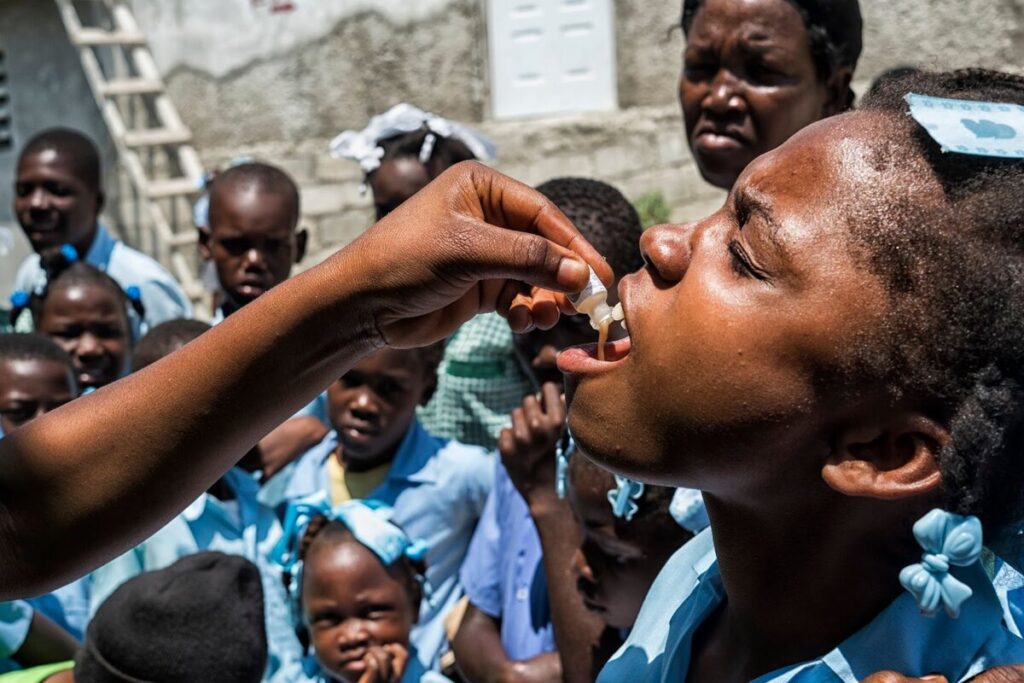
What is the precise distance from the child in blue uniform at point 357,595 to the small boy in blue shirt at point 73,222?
2330 mm

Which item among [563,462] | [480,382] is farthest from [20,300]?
[563,462]

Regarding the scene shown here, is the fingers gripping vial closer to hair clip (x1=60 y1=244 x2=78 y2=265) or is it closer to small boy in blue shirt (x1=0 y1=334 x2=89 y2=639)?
small boy in blue shirt (x1=0 y1=334 x2=89 y2=639)

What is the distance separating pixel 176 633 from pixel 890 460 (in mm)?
1591

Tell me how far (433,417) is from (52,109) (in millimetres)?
6002

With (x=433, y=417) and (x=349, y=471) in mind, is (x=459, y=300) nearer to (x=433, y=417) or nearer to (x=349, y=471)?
(x=349, y=471)

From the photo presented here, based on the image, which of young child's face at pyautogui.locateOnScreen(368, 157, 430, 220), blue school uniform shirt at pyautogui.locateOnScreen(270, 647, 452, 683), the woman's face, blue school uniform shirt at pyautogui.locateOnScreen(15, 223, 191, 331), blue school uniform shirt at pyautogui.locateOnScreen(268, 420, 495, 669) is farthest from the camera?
blue school uniform shirt at pyautogui.locateOnScreen(15, 223, 191, 331)

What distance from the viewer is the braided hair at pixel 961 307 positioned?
63.9 inches

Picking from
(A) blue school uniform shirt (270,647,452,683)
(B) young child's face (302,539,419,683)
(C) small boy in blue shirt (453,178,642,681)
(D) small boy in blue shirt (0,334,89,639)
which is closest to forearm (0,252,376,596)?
(C) small boy in blue shirt (453,178,642,681)

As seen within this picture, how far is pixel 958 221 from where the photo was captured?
5.40 feet

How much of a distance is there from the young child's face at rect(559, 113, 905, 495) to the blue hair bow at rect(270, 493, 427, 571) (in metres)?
1.56

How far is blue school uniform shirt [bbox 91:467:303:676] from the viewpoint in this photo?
11.9 feet

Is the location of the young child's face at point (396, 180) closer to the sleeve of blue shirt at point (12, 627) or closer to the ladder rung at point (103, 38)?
the sleeve of blue shirt at point (12, 627)

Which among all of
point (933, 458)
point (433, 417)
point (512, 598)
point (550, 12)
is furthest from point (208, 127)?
point (933, 458)

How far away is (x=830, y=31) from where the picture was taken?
331 cm
